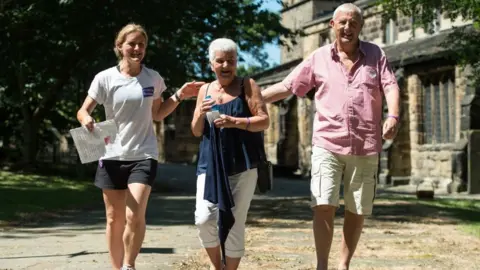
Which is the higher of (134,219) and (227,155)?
(227,155)

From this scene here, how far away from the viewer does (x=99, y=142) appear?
658cm

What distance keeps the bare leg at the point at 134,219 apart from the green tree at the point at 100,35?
1358cm

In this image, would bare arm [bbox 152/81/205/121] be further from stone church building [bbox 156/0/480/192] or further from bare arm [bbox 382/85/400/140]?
stone church building [bbox 156/0/480/192]

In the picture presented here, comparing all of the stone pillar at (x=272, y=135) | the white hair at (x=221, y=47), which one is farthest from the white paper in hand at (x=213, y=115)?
the stone pillar at (x=272, y=135)

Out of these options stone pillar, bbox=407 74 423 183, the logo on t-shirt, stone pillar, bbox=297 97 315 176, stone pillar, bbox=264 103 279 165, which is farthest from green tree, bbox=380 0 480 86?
stone pillar, bbox=264 103 279 165

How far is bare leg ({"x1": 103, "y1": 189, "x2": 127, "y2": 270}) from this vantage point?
664 centimetres

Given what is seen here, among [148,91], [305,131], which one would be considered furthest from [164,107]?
[305,131]

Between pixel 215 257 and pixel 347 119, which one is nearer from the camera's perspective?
pixel 215 257

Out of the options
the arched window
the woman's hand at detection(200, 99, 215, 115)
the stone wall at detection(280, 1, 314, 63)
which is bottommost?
the woman's hand at detection(200, 99, 215, 115)

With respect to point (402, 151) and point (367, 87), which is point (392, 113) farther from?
point (402, 151)

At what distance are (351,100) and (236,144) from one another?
884 millimetres

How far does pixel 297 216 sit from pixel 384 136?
7761mm

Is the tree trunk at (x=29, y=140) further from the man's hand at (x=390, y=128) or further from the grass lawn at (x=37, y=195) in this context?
the man's hand at (x=390, y=128)

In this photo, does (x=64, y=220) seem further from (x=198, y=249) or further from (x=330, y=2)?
(x=330, y=2)
